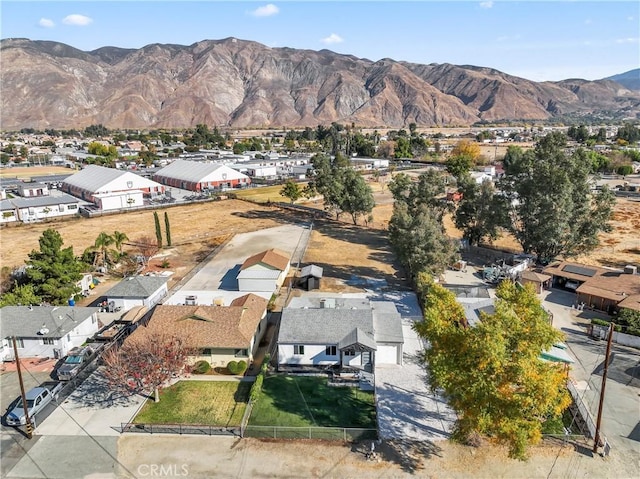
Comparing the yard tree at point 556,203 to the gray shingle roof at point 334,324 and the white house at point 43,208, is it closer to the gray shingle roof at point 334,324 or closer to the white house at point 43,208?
the gray shingle roof at point 334,324

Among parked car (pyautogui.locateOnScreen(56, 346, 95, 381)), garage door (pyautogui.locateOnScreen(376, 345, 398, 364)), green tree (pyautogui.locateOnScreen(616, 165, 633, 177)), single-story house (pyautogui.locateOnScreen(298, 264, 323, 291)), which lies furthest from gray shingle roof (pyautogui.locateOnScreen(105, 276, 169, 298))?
green tree (pyautogui.locateOnScreen(616, 165, 633, 177))

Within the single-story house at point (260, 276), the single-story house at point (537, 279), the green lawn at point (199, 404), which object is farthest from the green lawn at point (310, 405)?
the single-story house at point (537, 279)

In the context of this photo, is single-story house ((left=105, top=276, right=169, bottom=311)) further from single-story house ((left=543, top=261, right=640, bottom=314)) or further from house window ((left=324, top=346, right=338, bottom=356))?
single-story house ((left=543, top=261, right=640, bottom=314))

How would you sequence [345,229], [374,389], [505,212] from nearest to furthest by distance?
[374,389]
[505,212]
[345,229]

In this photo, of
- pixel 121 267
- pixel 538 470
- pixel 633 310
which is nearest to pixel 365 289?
pixel 633 310

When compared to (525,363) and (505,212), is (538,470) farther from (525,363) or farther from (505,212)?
(505,212)

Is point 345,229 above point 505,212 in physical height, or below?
below
